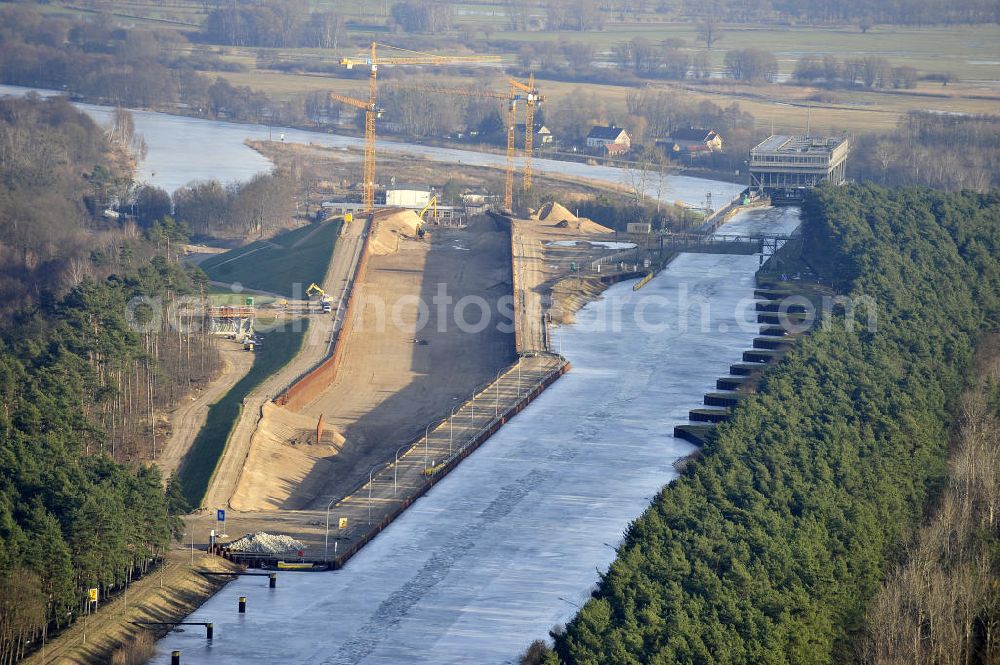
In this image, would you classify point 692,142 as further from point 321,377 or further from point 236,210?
point 321,377

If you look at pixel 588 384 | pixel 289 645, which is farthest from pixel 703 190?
pixel 289 645

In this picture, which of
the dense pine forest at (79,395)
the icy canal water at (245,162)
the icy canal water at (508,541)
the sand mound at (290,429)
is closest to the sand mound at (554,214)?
the icy canal water at (245,162)

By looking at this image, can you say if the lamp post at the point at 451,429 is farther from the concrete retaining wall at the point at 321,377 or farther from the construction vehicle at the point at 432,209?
the construction vehicle at the point at 432,209

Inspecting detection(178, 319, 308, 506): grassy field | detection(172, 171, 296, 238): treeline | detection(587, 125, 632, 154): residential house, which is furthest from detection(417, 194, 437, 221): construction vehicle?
detection(587, 125, 632, 154): residential house

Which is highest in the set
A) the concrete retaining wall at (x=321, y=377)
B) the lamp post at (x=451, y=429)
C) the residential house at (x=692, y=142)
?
the residential house at (x=692, y=142)

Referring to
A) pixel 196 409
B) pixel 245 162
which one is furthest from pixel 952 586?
pixel 245 162

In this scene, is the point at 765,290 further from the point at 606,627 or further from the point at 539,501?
the point at 606,627

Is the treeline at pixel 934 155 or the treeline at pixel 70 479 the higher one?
the treeline at pixel 934 155
